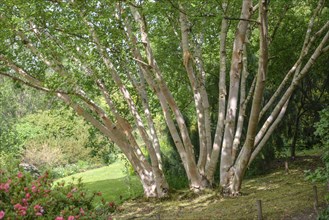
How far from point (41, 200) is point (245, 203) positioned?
3.77 meters

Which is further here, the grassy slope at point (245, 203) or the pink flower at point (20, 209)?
the grassy slope at point (245, 203)

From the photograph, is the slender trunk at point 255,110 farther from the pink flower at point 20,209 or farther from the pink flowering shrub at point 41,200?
the pink flower at point 20,209

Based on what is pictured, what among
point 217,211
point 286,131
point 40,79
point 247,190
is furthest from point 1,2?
point 286,131

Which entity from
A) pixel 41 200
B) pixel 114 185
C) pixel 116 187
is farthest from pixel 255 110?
pixel 114 185

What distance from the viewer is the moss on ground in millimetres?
6793

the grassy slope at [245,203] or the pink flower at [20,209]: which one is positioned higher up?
the pink flower at [20,209]

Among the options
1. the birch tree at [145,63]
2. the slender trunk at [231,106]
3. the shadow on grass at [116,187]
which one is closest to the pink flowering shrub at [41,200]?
the birch tree at [145,63]

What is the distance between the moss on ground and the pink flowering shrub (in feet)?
4.06

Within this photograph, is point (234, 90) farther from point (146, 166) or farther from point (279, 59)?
point (279, 59)

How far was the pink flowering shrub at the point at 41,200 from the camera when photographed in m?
5.15

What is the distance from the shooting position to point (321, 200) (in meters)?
7.03

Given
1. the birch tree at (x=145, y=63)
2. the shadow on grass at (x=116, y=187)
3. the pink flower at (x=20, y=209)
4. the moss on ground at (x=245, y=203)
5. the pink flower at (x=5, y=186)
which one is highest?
the birch tree at (x=145, y=63)

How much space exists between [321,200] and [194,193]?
9.50 feet

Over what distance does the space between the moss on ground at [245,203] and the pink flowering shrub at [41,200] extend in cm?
124
